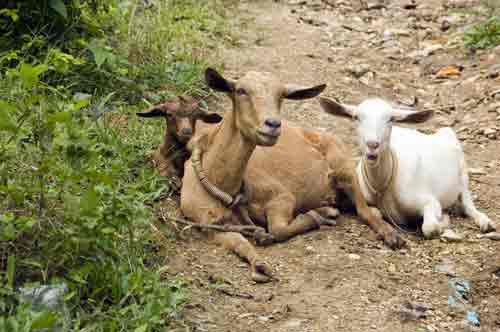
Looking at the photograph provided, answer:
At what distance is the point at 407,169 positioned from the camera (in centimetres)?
671

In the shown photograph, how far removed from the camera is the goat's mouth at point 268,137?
5613 mm

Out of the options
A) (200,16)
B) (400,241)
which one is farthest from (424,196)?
(200,16)

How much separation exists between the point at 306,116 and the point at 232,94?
261cm

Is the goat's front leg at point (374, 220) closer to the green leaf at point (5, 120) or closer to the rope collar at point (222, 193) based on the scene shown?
the rope collar at point (222, 193)

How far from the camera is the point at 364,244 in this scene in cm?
629

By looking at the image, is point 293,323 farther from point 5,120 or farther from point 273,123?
point 5,120

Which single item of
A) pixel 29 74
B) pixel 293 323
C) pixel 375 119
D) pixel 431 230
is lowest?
pixel 431 230

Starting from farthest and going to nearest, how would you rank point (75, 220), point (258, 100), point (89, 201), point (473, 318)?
point (258, 100) → point (473, 318) → point (75, 220) → point (89, 201)

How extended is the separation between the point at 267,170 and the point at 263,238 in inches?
27.6

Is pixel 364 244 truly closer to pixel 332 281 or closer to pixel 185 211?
pixel 332 281

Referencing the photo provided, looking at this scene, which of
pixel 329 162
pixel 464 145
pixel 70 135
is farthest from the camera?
pixel 464 145

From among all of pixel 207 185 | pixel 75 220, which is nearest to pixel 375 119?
pixel 207 185

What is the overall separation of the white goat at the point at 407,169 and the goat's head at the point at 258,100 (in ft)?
1.62

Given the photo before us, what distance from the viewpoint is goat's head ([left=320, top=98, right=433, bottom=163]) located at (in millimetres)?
6180
